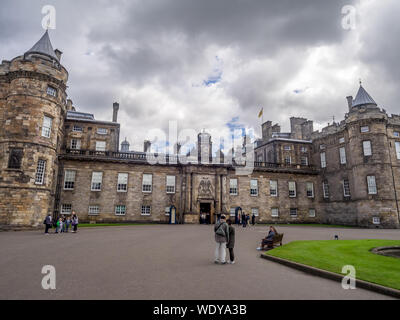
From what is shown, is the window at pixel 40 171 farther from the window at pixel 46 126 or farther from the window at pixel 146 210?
the window at pixel 146 210

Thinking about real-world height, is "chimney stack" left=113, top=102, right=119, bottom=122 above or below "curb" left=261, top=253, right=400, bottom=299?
above

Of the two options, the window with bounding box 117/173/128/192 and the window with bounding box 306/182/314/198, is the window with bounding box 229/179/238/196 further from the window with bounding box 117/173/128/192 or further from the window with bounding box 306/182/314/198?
the window with bounding box 117/173/128/192

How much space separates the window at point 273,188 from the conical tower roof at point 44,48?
3229 centimetres

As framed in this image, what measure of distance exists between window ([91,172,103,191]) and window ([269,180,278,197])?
23716mm

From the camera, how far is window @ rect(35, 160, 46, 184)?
23.4m

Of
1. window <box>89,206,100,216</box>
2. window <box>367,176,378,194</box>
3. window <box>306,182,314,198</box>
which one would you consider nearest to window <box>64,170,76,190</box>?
window <box>89,206,100,216</box>

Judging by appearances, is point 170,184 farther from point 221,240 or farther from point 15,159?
point 221,240

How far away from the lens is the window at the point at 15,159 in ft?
73.0

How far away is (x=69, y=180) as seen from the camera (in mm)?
29672

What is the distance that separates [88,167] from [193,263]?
25528 mm

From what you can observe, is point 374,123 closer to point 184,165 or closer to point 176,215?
point 184,165

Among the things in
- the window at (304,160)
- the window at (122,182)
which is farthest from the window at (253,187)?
the window at (122,182)

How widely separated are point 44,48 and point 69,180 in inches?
607
